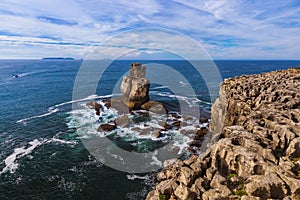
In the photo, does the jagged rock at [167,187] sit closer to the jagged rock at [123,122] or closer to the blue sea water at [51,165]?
the blue sea water at [51,165]

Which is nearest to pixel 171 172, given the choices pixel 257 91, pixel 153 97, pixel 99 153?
pixel 99 153

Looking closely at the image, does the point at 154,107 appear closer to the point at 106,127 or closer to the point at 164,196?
the point at 106,127

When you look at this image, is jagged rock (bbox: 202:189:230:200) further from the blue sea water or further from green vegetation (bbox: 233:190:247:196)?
the blue sea water

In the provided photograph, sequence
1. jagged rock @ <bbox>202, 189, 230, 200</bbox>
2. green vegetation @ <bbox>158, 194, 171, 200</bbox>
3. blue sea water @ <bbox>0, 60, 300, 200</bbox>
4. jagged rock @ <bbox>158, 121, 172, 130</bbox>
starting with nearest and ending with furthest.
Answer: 1. jagged rock @ <bbox>202, 189, 230, 200</bbox>
2. green vegetation @ <bbox>158, 194, 171, 200</bbox>
3. blue sea water @ <bbox>0, 60, 300, 200</bbox>
4. jagged rock @ <bbox>158, 121, 172, 130</bbox>

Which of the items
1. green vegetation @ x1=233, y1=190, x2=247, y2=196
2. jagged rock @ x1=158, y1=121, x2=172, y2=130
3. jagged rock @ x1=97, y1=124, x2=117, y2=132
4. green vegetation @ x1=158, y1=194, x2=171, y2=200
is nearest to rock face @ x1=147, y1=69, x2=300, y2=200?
green vegetation @ x1=233, y1=190, x2=247, y2=196

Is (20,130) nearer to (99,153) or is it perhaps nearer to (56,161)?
(56,161)

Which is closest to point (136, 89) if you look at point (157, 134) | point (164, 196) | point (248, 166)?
point (157, 134)

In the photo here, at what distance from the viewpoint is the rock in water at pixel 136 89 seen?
79438 mm

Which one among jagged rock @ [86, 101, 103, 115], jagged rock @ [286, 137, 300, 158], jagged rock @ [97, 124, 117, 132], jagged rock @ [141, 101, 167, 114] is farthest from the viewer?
jagged rock @ [86, 101, 103, 115]

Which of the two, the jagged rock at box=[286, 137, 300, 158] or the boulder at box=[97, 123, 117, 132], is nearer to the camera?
the jagged rock at box=[286, 137, 300, 158]

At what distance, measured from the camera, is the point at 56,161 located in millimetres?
44062

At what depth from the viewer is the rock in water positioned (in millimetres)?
79438

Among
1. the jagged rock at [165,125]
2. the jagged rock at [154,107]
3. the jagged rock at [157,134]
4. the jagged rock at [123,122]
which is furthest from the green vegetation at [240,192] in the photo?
the jagged rock at [154,107]

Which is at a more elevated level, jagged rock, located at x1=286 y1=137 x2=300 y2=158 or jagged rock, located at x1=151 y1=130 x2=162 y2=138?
jagged rock, located at x1=286 y1=137 x2=300 y2=158
